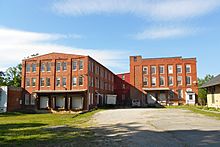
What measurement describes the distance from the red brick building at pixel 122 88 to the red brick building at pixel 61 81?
16.5 metres

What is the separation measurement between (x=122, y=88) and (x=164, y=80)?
42.2ft

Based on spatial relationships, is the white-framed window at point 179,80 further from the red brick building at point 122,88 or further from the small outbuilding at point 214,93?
the small outbuilding at point 214,93

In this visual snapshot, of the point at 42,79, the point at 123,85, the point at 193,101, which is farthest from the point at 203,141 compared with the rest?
the point at 123,85

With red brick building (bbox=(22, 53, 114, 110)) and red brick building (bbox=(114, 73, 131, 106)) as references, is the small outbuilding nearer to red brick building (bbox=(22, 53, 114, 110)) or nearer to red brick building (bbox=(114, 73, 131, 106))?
red brick building (bbox=(22, 53, 114, 110))

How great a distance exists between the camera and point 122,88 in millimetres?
66000

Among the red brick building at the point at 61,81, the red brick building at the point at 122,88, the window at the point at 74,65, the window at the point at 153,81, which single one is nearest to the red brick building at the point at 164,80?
the window at the point at 153,81

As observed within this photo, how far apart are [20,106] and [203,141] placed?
1610 inches

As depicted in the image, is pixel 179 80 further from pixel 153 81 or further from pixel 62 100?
pixel 62 100

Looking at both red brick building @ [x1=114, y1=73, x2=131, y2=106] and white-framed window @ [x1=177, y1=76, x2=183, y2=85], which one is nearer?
white-framed window @ [x1=177, y1=76, x2=183, y2=85]

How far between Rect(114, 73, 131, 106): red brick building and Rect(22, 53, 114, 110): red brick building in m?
16.5

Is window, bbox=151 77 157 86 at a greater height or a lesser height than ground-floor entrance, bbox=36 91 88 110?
greater

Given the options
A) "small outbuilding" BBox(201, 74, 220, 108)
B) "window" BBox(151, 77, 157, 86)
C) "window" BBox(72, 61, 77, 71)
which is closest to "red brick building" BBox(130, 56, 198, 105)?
"window" BBox(151, 77, 157, 86)

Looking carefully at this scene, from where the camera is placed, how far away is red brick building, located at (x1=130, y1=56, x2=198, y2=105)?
54.9m

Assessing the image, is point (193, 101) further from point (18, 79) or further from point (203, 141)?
point (203, 141)
